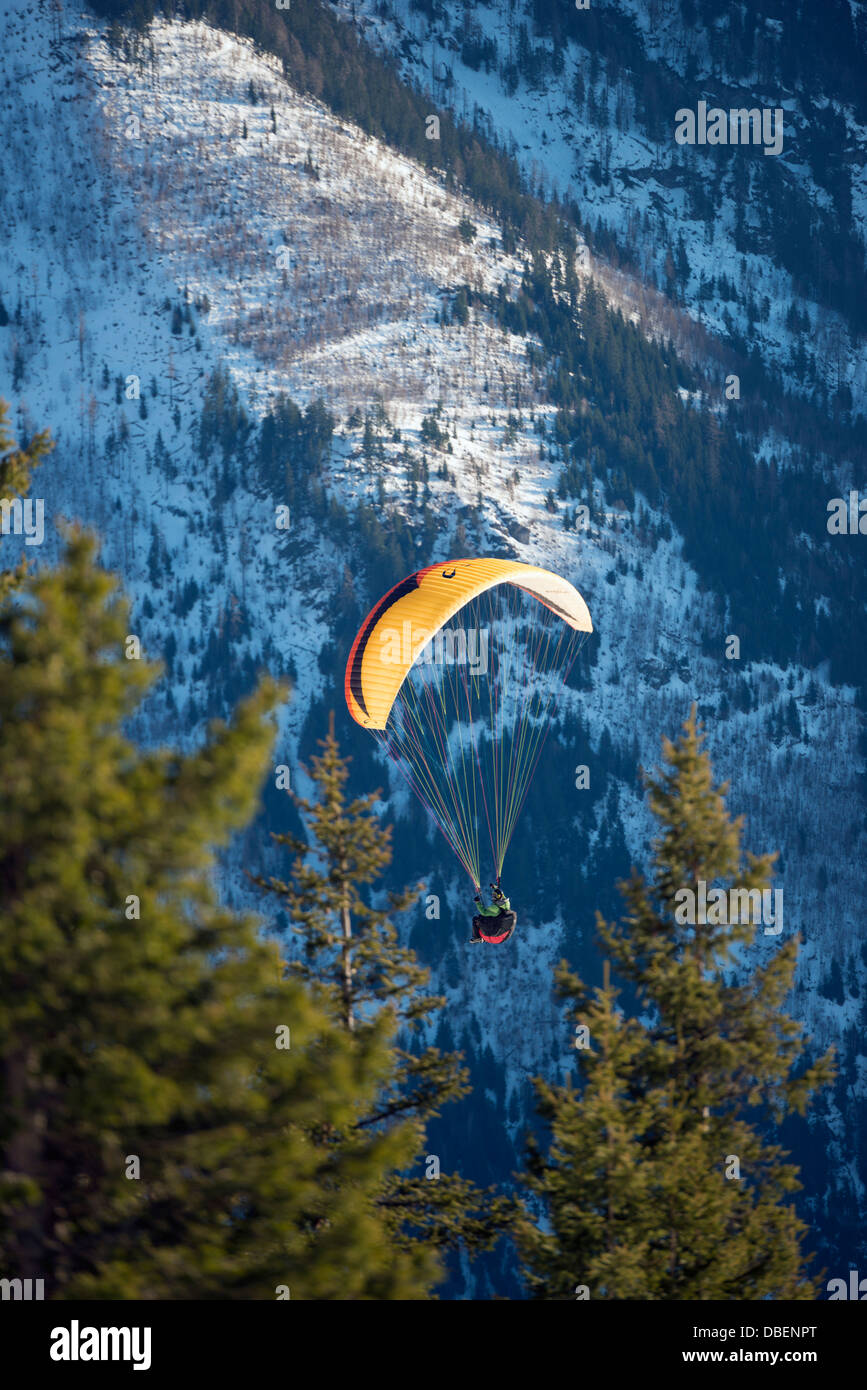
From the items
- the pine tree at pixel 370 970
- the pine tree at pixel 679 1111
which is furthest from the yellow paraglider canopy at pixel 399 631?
the pine tree at pixel 679 1111

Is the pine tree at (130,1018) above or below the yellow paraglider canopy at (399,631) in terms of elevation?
below

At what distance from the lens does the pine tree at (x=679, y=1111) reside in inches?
902

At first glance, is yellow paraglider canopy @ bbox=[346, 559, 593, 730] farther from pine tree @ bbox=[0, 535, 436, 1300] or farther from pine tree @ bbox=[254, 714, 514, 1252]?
pine tree @ bbox=[0, 535, 436, 1300]

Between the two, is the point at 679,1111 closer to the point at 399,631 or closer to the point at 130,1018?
the point at 130,1018

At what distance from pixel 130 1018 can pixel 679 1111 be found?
1301 centimetres

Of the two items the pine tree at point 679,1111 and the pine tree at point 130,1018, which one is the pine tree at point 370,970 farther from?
the pine tree at point 130,1018

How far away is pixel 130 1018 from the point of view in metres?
13.9

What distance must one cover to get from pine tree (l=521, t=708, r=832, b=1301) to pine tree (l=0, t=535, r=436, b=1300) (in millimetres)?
8820

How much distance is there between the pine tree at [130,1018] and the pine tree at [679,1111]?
28.9ft

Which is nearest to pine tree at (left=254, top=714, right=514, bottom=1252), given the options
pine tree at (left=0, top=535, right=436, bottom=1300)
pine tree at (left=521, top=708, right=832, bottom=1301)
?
pine tree at (left=521, top=708, right=832, bottom=1301)

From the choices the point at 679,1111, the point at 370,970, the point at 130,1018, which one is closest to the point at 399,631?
the point at 370,970

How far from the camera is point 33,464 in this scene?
21.5 metres
